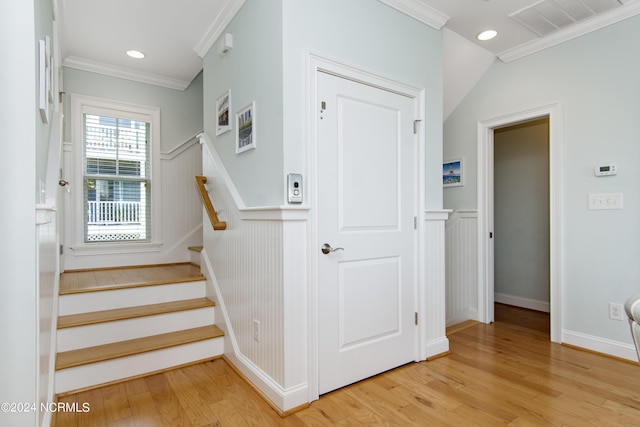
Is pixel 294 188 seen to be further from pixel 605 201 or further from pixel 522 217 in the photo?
pixel 522 217

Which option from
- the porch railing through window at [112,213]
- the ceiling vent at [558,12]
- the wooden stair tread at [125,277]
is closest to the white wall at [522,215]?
the ceiling vent at [558,12]

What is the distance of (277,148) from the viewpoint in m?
1.91

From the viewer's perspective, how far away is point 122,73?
3.57 m

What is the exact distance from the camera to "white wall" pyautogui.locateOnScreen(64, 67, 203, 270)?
3.49 metres

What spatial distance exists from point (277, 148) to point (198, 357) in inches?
64.9

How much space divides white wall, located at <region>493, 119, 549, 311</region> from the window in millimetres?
4348

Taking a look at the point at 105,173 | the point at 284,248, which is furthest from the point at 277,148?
the point at 105,173

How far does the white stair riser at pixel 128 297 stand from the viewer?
7.80 feet

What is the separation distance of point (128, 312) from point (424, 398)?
2.12 meters

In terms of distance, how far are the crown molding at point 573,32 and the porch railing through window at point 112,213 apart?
417cm

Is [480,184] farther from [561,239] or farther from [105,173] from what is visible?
[105,173]

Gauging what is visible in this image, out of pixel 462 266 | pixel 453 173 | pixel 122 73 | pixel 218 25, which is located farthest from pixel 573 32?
pixel 122 73

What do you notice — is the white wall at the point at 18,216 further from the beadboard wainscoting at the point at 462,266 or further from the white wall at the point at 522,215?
the white wall at the point at 522,215

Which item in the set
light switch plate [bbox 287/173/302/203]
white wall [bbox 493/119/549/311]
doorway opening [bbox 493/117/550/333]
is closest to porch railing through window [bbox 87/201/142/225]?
light switch plate [bbox 287/173/302/203]
